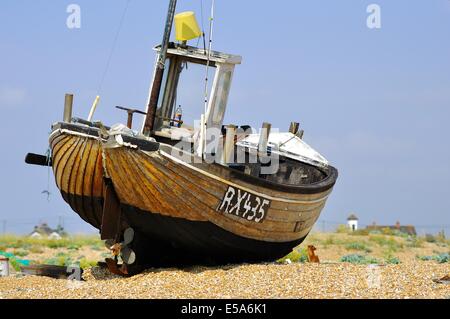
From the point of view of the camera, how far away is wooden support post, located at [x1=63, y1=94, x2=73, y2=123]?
47.5 feet

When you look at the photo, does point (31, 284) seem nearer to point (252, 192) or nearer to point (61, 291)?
point (61, 291)

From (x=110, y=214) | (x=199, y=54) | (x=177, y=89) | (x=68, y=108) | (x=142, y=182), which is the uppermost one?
(x=199, y=54)

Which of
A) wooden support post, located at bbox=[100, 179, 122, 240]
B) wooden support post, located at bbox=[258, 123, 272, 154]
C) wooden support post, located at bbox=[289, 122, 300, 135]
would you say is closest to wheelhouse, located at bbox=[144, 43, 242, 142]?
wooden support post, located at bbox=[258, 123, 272, 154]

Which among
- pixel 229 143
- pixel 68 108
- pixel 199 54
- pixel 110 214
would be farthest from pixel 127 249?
pixel 199 54

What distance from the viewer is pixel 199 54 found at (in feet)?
50.1

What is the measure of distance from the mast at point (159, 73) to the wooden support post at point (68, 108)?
1.16 metres

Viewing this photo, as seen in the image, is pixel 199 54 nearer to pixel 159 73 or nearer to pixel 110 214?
pixel 159 73

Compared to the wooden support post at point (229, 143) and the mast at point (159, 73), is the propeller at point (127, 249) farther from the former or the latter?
the wooden support post at point (229, 143)

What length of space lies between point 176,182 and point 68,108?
88.2 inches

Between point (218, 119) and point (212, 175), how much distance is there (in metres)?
1.66

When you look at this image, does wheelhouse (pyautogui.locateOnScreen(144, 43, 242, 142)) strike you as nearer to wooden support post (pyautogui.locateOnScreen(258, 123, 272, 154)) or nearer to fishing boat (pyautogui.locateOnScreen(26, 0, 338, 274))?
fishing boat (pyautogui.locateOnScreen(26, 0, 338, 274))
